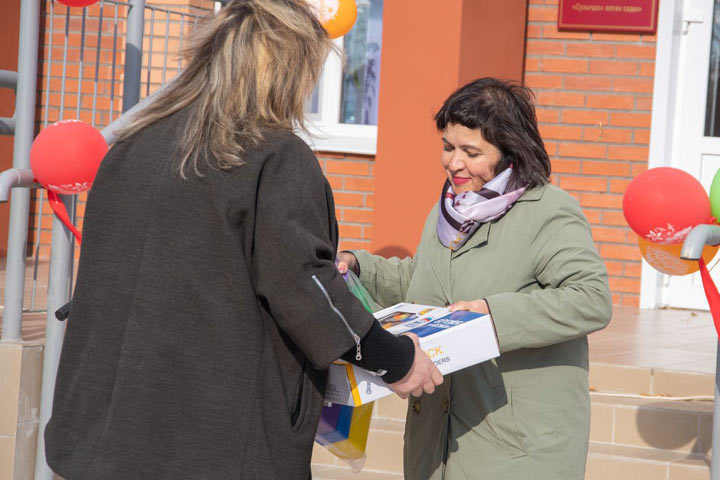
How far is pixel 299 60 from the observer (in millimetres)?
2045

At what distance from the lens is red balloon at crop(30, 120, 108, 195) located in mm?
3092

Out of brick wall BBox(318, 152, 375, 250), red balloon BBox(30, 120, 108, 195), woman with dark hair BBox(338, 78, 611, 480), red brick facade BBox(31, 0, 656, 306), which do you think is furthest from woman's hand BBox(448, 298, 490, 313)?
brick wall BBox(318, 152, 375, 250)

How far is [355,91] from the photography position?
300 inches

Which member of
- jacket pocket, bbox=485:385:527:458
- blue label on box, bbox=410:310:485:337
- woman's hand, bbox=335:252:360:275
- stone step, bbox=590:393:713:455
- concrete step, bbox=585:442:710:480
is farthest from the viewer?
stone step, bbox=590:393:713:455

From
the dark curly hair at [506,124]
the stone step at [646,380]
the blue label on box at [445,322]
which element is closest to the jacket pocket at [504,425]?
the blue label on box at [445,322]

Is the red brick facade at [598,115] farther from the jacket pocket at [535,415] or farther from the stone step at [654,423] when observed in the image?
the jacket pocket at [535,415]

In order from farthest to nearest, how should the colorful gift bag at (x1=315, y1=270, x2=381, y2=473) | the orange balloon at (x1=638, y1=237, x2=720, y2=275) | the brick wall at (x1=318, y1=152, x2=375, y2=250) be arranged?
the brick wall at (x1=318, y1=152, x2=375, y2=250) < the orange balloon at (x1=638, y1=237, x2=720, y2=275) < the colorful gift bag at (x1=315, y1=270, x2=381, y2=473)

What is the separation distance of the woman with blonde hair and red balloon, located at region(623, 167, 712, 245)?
1.34 m

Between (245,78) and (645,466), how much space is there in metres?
3.00

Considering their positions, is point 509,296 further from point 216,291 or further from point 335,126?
point 335,126

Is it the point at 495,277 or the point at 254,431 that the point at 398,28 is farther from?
the point at 254,431

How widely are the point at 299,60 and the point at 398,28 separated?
13.8 feet

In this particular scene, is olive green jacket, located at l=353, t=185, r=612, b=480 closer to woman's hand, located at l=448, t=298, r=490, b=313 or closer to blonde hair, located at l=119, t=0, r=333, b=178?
woman's hand, located at l=448, t=298, r=490, b=313

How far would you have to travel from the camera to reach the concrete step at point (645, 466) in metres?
4.26
